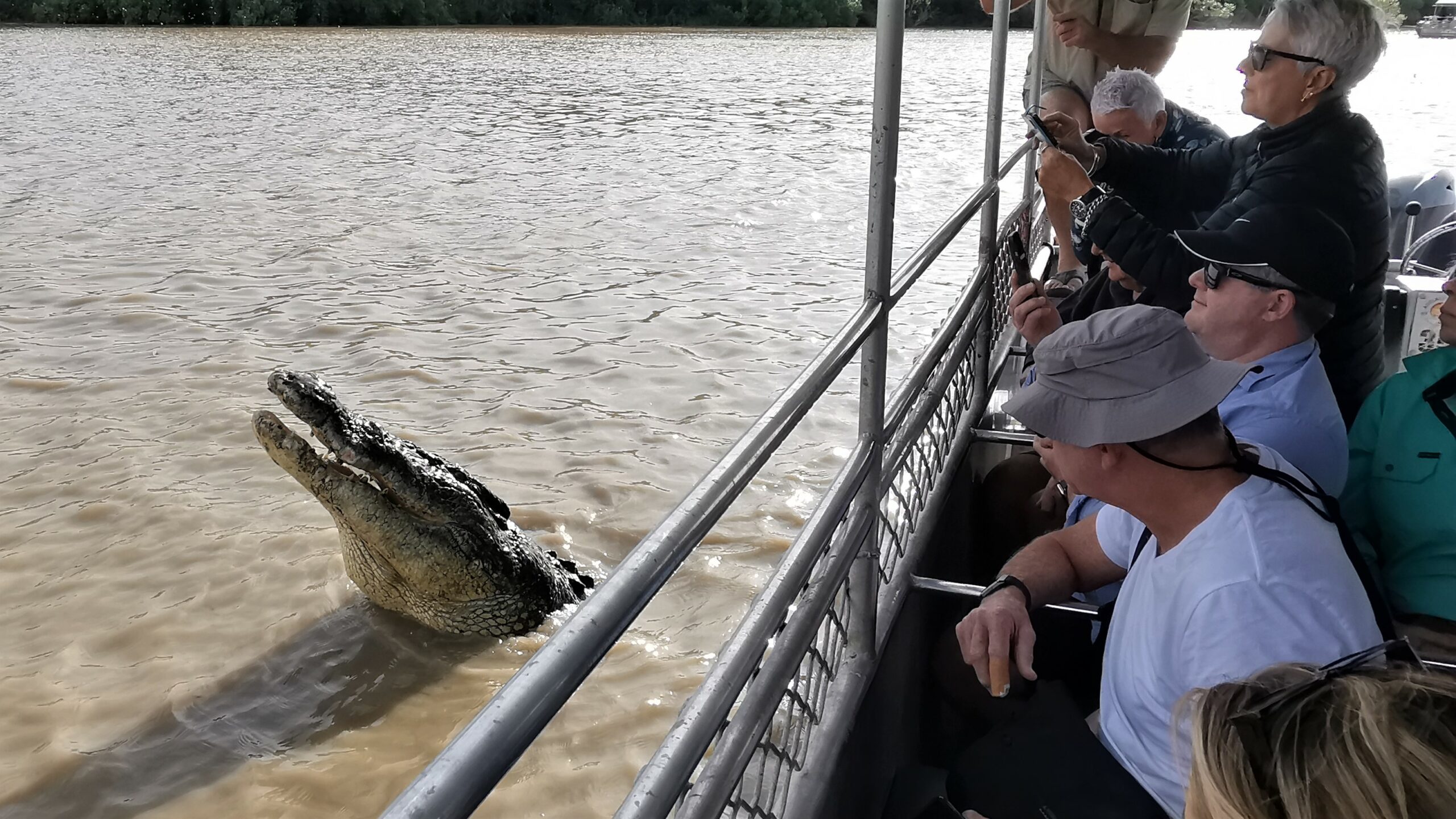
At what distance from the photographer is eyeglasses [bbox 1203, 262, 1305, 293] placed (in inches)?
76.0

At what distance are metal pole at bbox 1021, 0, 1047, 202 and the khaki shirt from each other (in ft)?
0.53

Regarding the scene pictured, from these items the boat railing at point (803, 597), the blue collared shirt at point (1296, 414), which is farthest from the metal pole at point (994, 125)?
the blue collared shirt at point (1296, 414)

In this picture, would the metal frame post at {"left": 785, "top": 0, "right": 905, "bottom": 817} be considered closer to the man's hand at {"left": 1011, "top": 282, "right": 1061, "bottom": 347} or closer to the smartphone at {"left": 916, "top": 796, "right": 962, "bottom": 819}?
the smartphone at {"left": 916, "top": 796, "right": 962, "bottom": 819}

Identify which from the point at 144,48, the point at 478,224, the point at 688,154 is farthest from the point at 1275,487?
the point at 144,48

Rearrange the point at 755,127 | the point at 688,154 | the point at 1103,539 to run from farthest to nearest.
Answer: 1. the point at 755,127
2. the point at 688,154
3. the point at 1103,539

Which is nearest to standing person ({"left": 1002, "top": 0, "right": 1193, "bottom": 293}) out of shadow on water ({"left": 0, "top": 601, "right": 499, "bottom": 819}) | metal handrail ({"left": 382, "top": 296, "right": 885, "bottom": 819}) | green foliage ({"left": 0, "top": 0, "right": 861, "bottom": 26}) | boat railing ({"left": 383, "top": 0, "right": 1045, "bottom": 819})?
boat railing ({"left": 383, "top": 0, "right": 1045, "bottom": 819})

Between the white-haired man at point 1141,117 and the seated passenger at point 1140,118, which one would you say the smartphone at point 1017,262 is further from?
the white-haired man at point 1141,117

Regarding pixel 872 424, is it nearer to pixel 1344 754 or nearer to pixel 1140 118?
pixel 1344 754

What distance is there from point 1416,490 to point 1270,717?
3.50ft

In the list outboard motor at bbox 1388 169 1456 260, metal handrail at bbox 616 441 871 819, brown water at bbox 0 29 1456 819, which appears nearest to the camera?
metal handrail at bbox 616 441 871 819

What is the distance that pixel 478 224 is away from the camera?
8.82 meters

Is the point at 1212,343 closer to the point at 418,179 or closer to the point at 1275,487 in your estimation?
the point at 1275,487

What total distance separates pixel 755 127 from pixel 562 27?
22.8 meters

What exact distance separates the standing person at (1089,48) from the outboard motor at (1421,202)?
3.53ft
